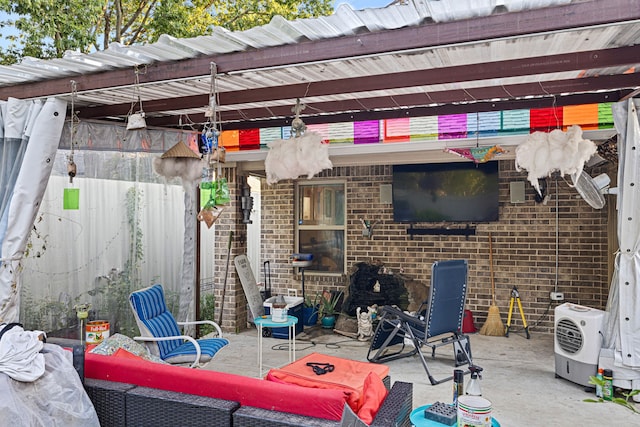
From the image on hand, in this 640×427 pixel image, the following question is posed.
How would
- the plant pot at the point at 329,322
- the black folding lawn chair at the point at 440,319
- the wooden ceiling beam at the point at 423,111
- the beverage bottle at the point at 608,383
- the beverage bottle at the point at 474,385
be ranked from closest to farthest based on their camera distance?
the beverage bottle at the point at 474,385 → the beverage bottle at the point at 608,383 → the wooden ceiling beam at the point at 423,111 → the black folding lawn chair at the point at 440,319 → the plant pot at the point at 329,322

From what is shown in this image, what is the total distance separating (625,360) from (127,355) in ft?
13.0

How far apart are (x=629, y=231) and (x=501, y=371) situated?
200cm

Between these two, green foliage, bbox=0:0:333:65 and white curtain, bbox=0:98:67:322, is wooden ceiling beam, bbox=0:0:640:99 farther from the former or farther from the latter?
green foliage, bbox=0:0:333:65

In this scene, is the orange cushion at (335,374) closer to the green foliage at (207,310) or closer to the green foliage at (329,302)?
the green foliage at (329,302)

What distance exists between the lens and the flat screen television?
678cm

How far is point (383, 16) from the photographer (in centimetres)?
254

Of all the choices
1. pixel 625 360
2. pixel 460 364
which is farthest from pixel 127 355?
pixel 625 360

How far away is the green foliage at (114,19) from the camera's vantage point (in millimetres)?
8234

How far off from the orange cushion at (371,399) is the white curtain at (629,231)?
261 cm

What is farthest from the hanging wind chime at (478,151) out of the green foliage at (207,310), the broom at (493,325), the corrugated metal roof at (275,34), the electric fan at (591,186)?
the green foliage at (207,310)

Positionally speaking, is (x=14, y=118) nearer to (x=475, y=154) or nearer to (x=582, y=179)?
(x=475, y=154)

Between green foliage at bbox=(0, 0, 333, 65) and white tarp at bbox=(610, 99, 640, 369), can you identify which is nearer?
white tarp at bbox=(610, 99, 640, 369)

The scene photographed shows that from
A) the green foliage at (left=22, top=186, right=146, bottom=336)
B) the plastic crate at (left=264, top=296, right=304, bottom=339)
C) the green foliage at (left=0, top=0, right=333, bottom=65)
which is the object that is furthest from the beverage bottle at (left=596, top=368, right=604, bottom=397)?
the green foliage at (left=0, top=0, right=333, bottom=65)

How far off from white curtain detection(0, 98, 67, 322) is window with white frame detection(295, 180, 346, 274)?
4.51 meters
